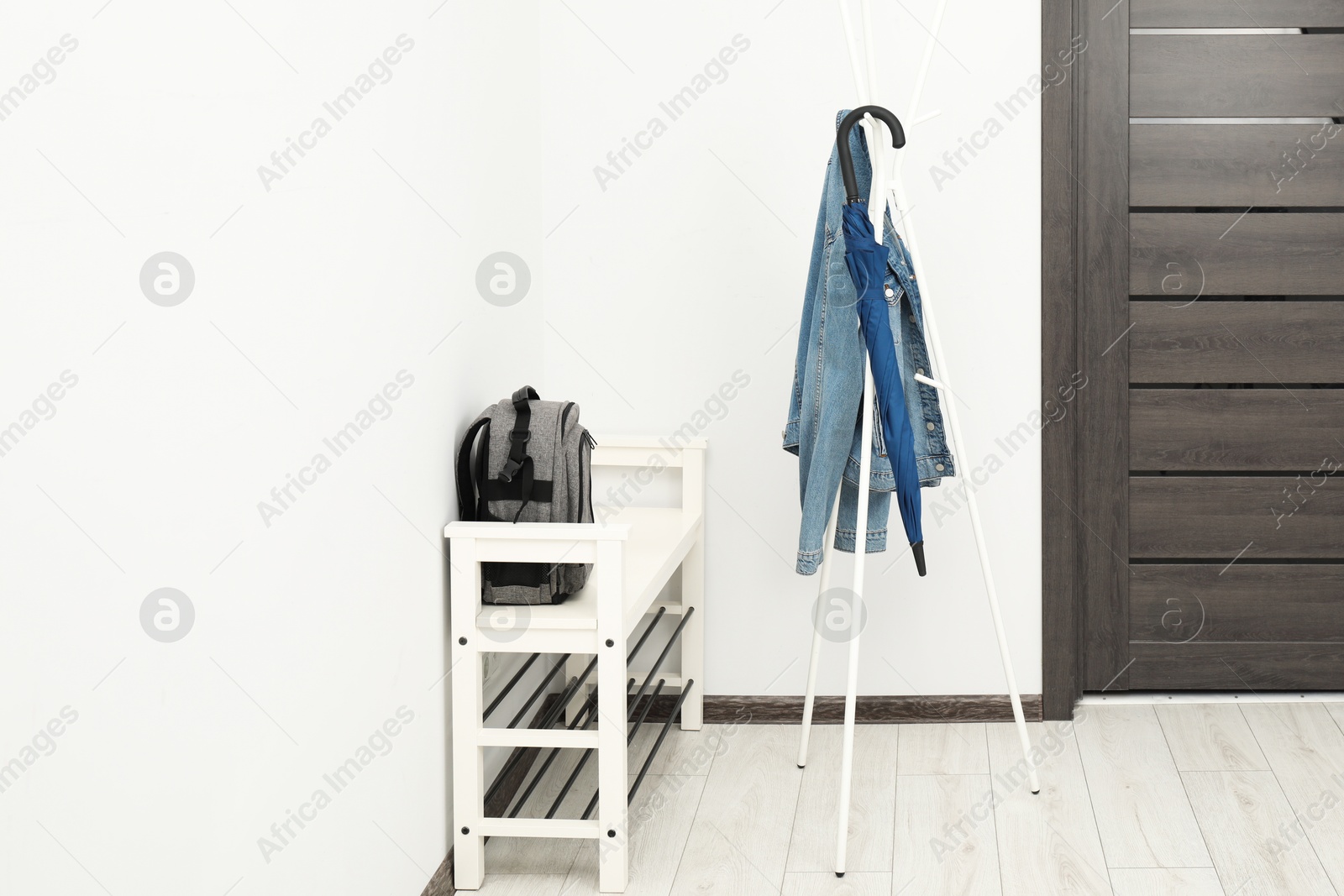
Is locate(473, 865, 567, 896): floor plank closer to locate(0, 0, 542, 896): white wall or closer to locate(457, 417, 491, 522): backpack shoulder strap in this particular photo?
locate(0, 0, 542, 896): white wall

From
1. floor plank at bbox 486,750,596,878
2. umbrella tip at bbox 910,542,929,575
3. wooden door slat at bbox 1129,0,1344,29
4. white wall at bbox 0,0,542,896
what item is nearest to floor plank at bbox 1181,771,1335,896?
umbrella tip at bbox 910,542,929,575

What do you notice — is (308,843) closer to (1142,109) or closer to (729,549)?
(729,549)

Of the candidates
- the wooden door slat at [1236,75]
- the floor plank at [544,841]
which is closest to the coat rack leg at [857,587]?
the floor plank at [544,841]

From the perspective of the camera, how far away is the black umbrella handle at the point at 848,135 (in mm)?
1998

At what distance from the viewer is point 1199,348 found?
2.72 meters

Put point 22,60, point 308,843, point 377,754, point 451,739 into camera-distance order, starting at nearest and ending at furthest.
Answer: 1. point 22,60
2. point 308,843
3. point 377,754
4. point 451,739

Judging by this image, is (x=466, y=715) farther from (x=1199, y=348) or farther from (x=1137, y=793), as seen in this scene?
(x=1199, y=348)

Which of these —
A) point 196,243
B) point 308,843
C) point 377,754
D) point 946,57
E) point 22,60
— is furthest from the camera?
point 946,57

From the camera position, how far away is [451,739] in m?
2.00

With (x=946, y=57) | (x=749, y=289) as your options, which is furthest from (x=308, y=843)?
(x=946, y=57)

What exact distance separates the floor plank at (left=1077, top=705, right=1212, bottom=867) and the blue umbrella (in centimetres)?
77

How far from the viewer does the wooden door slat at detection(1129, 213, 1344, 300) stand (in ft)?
8.83

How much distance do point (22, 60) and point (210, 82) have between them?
290mm

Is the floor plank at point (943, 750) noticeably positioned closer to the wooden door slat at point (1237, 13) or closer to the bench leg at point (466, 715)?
the bench leg at point (466, 715)
